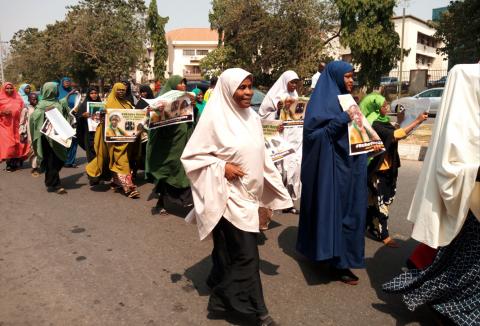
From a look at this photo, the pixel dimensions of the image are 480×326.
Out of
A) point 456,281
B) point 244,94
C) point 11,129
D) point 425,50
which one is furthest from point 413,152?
point 425,50

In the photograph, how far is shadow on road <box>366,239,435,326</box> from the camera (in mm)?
3062

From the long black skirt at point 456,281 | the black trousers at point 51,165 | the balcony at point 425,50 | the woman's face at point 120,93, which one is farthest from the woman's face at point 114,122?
the balcony at point 425,50

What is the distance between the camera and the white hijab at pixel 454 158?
96.6 inches

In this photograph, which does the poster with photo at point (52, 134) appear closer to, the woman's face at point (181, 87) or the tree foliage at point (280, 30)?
the woman's face at point (181, 87)

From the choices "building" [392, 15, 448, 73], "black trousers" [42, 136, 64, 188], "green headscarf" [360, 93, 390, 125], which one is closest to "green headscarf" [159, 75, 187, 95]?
"black trousers" [42, 136, 64, 188]

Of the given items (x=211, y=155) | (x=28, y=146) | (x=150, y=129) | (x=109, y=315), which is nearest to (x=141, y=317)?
(x=109, y=315)

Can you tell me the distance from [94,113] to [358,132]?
5520mm

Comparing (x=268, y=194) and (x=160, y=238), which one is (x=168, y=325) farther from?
(x=160, y=238)

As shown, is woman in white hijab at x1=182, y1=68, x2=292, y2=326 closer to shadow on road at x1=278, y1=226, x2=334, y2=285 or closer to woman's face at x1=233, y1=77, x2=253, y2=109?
woman's face at x1=233, y1=77, x2=253, y2=109

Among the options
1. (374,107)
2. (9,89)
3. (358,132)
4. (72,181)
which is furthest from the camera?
(9,89)

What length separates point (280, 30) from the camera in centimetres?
2242

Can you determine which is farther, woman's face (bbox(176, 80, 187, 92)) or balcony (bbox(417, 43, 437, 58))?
balcony (bbox(417, 43, 437, 58))

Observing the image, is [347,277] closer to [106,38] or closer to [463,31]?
[463,31]

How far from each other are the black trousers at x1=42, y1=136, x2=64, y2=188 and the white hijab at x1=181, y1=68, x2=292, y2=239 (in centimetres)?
474
